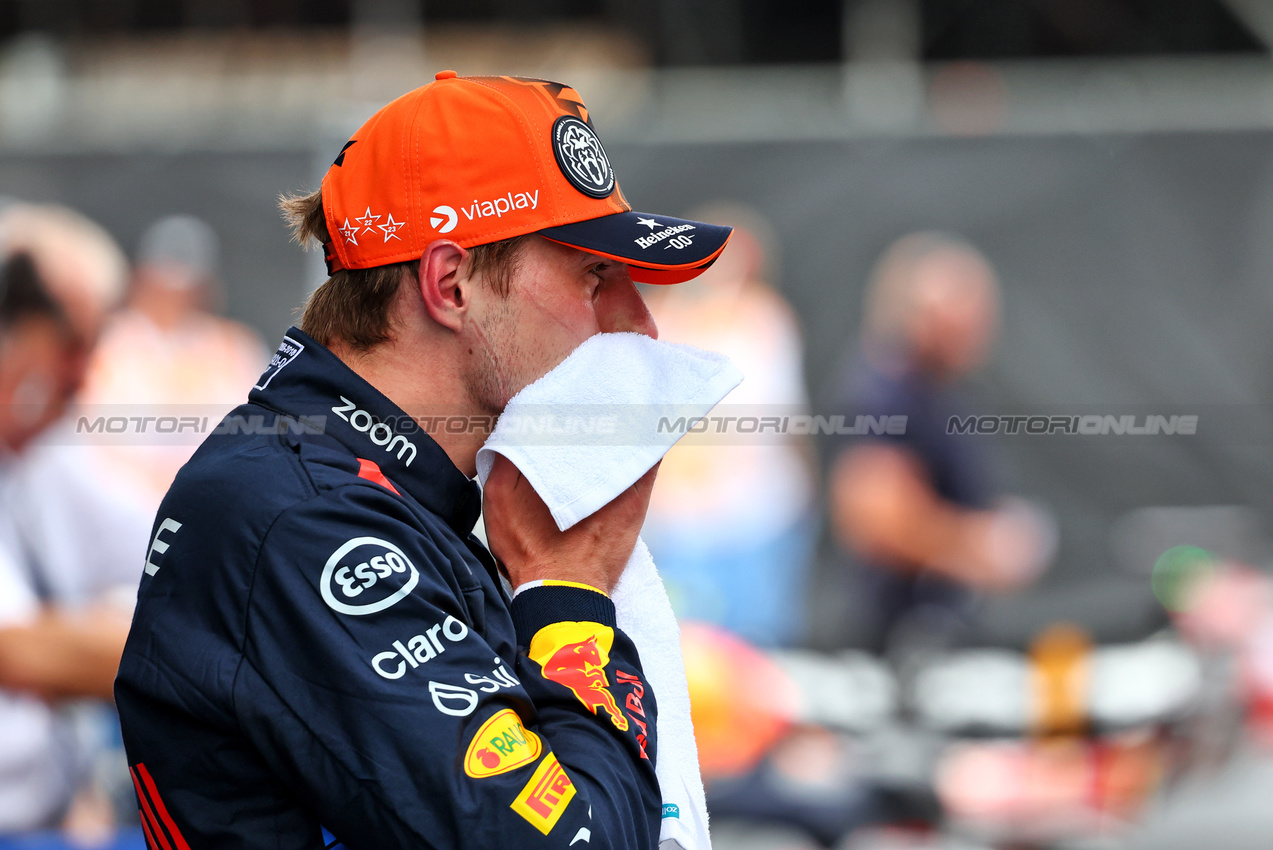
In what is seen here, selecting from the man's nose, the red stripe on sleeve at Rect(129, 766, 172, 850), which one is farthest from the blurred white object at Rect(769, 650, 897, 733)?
the red stripe on sleeve at Rect(129, 766, 172, 850)

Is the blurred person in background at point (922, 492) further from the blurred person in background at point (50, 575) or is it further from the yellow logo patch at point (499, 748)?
the yellow logo patch at point (499, 748)

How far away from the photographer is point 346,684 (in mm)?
1250

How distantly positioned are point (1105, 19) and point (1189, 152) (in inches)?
77.7

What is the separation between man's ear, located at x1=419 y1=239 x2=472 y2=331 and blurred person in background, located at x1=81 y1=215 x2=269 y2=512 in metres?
3.25

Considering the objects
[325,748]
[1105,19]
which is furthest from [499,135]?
[1105,19]

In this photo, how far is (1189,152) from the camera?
538 centimetres

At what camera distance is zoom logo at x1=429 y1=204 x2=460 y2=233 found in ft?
5.08

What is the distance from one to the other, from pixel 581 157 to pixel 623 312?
9.0 inches

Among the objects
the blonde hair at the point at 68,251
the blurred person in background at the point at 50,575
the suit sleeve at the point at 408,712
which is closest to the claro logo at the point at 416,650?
the suit sleeve at the point at 408,712

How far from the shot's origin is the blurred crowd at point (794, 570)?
3830 millimetres

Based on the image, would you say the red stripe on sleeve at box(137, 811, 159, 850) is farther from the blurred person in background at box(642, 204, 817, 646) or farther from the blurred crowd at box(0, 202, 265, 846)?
the blurred person in background at box(642, 204, 817, 646)

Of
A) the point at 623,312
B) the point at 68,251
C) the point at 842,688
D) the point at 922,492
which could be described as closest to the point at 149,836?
the point at 623,312

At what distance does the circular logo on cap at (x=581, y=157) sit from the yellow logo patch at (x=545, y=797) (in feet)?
2.58

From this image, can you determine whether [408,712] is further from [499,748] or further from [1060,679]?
[1060,679]
